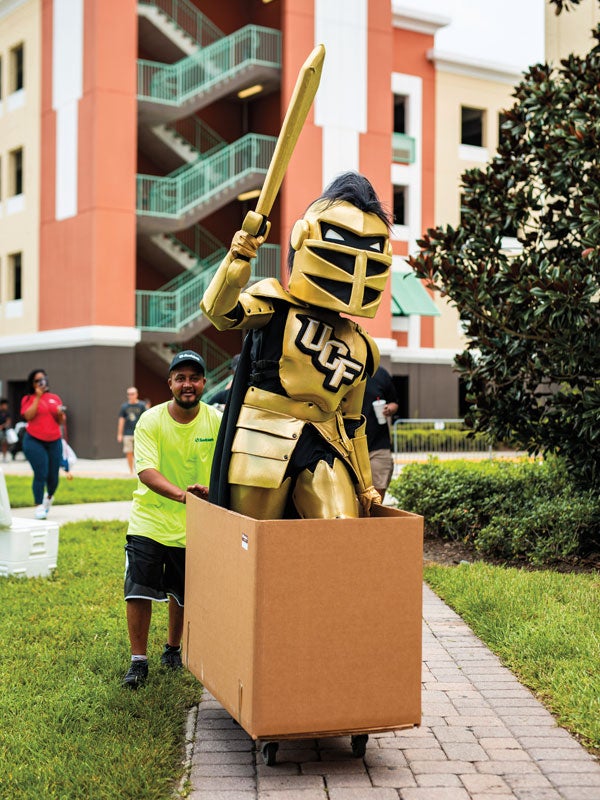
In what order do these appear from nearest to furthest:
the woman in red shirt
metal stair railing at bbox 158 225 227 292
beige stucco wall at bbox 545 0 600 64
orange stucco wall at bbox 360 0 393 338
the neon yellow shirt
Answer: the neon yellow shirt
the woman in red shirt
beige stucco wall at bbox 545 0 600 64
metal stair railing at bbox 158 225 227 292
orange stucco wall at bbox 360 0 393 338

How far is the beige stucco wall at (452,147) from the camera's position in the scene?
3391 cm

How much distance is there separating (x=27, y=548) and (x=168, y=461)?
11.3 ft

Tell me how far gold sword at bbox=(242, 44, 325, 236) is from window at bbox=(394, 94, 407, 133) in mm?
31204

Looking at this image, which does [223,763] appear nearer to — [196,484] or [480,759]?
[480,759]

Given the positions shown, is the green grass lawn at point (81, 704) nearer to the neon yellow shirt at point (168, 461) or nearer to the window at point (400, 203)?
the neon yellow shirt at point (168, 461)

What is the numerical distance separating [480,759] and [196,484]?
6.38 feet

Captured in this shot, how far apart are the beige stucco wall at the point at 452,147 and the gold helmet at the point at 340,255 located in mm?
29309

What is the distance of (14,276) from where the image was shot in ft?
95.0

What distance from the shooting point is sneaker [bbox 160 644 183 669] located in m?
5.38

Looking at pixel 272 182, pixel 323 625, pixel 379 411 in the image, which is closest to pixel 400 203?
pixel 379 411

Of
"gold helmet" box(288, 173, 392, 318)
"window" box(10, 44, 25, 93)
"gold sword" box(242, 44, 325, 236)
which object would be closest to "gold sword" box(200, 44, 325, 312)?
"gold sword" box(242, 44, 325, 236)

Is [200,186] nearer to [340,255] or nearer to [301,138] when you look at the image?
[301,138]

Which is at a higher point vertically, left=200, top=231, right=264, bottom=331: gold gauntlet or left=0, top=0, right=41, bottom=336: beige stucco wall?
left=0, top=0, right=41, bottom=336: beige stucco wall

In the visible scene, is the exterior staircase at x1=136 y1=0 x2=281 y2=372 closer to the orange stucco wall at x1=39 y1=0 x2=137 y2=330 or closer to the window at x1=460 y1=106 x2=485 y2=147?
the orange stucco wall at x1=39 y1=0 x2=137 y2=330
